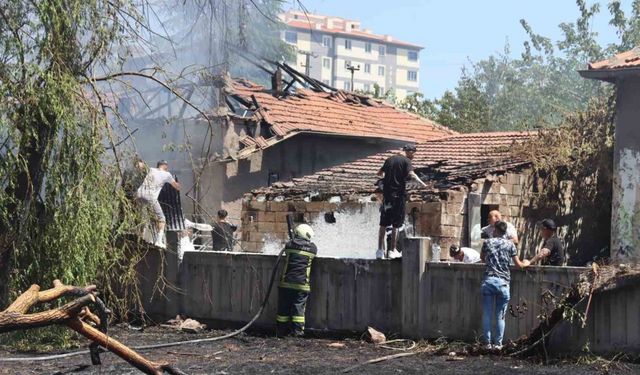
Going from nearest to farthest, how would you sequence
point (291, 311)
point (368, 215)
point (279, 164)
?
point (291, 311)
point (368, 215)
point (279, 164)

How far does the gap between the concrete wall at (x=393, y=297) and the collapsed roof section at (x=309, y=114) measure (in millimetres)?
8290

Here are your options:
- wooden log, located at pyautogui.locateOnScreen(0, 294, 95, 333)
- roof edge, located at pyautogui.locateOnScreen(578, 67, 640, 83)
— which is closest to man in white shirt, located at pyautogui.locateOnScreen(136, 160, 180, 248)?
wooden log, located at pyautogui.locateOnScreen(0, 294, 95, 333)

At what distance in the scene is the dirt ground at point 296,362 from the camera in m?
11.6

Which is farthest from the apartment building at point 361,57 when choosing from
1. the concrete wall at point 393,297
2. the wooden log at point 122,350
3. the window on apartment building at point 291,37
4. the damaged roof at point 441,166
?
the wooden log at point 122,350

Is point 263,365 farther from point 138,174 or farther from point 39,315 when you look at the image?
point 39,315

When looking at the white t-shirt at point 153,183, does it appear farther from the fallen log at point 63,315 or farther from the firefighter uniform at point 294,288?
the fallen log at point 63,315

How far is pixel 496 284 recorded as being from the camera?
12.4 metres

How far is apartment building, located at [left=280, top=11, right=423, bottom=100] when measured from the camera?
133 m

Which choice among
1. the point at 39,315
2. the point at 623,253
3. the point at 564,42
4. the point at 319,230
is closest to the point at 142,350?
the point at 39,315

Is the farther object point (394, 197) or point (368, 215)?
point (368, 215)

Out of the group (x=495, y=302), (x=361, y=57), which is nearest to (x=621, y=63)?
(x=495, y=302)

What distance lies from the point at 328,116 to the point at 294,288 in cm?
1398

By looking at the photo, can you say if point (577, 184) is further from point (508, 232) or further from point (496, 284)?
point (496, 284)

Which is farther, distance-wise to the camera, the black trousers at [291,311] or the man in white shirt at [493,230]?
the black trousers at [291,311]
